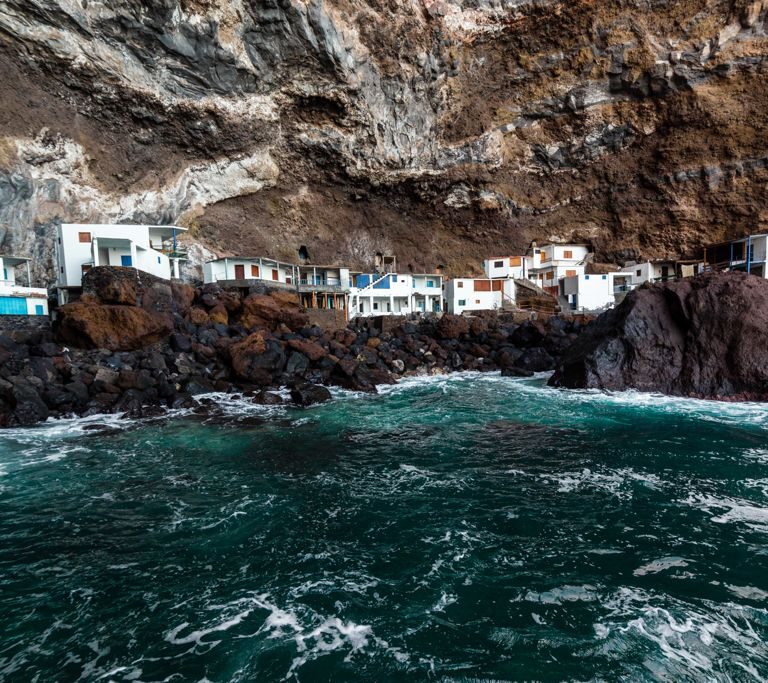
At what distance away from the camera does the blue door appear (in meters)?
25.4

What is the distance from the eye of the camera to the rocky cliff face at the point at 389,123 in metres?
31.4

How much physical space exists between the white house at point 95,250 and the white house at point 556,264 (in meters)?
38.8

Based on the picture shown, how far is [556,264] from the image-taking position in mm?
47031

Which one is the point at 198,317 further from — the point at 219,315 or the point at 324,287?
the point at 324,287

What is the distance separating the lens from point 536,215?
164ft

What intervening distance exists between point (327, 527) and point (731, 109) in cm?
5323

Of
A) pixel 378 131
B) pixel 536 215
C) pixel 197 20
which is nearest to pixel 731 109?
pixel 536 215

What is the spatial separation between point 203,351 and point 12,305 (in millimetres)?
13992

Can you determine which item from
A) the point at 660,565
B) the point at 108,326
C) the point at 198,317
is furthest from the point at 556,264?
the point at 660,565

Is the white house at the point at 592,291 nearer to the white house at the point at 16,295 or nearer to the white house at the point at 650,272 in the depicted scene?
the white house at the point at 650,272

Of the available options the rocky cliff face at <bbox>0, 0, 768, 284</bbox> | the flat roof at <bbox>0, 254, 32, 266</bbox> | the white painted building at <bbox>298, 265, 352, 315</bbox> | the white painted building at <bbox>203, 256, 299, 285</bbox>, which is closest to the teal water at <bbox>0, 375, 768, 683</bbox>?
the flat roof at <bbox>0, 254, 32, 266</bbox>

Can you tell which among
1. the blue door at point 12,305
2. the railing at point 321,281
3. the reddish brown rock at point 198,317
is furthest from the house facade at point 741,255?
the blue door at point 12,305

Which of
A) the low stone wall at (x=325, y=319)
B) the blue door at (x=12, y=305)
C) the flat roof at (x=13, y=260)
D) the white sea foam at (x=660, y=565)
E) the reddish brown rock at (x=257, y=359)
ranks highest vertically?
the flat roof at (x=13, y=260)

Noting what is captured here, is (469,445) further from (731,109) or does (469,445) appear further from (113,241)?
(731,109)
